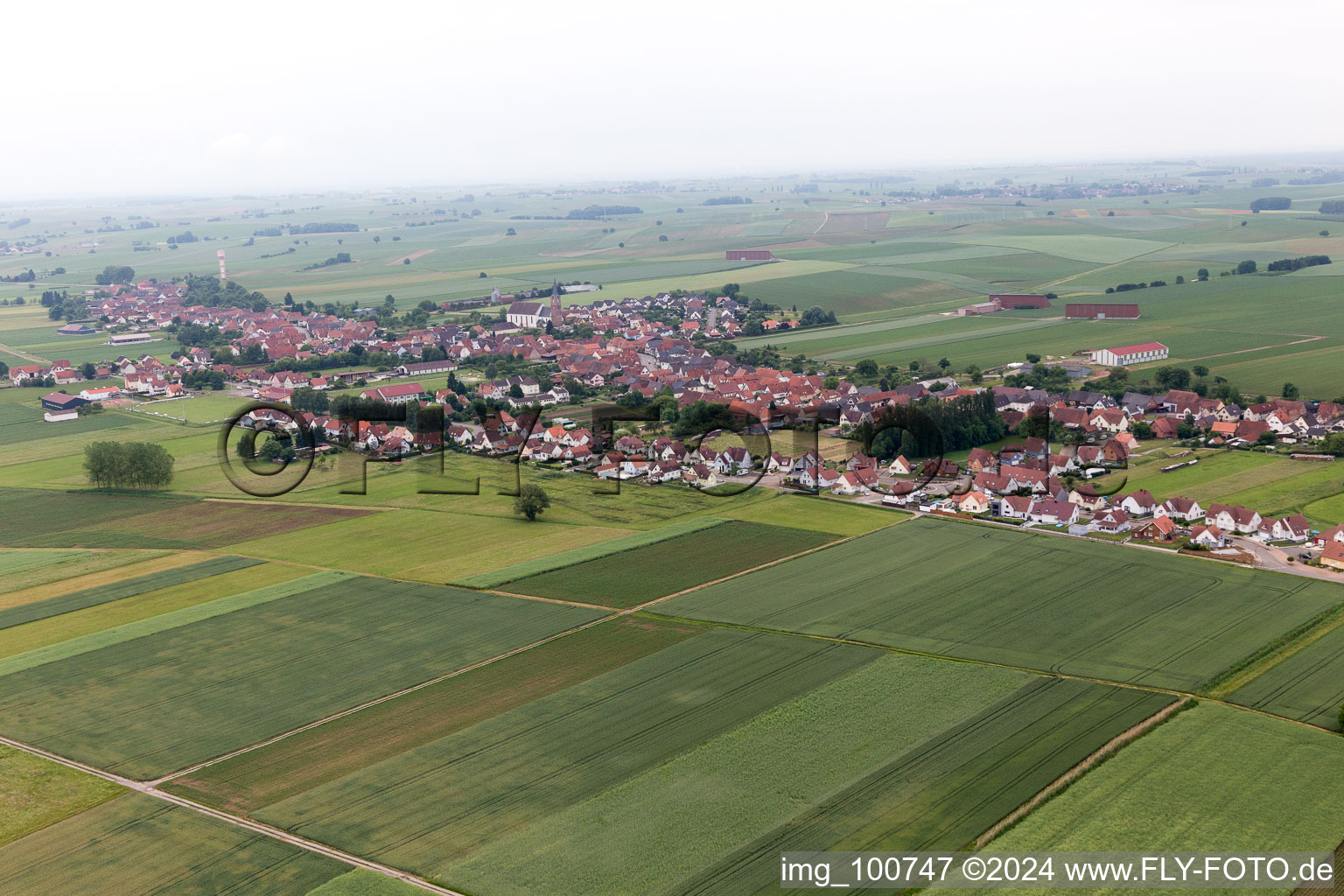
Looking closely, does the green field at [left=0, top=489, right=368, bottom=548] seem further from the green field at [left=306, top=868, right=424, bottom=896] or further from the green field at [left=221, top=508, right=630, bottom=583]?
the green field at [left=306, top=868, right=424, bottom=896]

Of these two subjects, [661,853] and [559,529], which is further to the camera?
[559,529]

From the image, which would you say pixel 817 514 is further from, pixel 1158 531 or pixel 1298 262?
pixel 1298 262

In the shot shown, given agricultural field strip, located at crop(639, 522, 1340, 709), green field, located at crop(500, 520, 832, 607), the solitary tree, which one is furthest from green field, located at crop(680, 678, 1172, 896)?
the solitary tree

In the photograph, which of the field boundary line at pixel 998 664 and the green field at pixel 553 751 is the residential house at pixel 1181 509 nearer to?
the field boundary line at pixel 998 664

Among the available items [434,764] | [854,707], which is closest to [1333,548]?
[854,707]

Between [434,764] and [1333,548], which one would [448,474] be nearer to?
[434,764]

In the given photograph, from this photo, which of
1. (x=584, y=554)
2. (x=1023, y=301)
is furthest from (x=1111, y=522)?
(x=1023, y=301)
